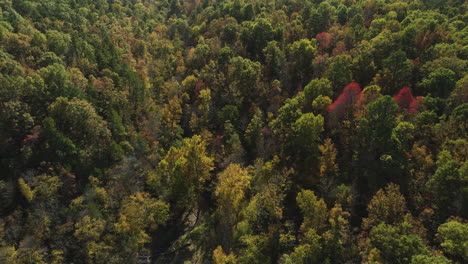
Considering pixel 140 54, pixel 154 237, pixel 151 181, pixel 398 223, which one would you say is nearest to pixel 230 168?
pixel 151 181

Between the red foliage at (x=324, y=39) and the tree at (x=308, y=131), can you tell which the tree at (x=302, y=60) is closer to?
the red foliage at (x=324, y=39)

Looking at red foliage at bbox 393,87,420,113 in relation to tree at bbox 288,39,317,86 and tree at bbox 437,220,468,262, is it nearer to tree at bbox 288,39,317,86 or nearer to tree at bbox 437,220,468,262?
tree at bbox 437,220,468,262

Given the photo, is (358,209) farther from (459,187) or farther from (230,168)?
(230,168)

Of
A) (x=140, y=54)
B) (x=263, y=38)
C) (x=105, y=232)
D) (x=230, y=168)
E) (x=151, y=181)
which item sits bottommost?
(x=105, y=232)

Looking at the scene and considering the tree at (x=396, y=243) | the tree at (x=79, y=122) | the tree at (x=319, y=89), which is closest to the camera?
the tree at (x=396, y=243)

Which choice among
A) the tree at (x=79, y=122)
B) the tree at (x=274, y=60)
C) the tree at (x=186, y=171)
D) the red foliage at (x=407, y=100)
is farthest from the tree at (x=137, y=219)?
the red foliage at (x=407, y=100)

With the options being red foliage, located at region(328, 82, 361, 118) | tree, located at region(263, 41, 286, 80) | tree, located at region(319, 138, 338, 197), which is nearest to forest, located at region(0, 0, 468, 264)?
red foliage, located at region(328, 82, 361, 118)
